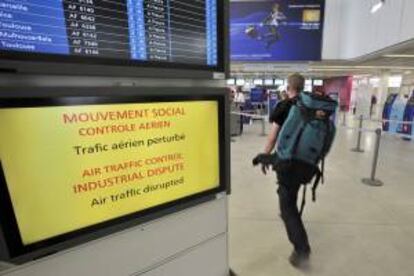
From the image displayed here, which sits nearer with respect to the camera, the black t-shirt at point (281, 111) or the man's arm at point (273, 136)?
the black t-shirt at point (281, 111)

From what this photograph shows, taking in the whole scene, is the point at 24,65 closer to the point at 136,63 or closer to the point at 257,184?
the point at 136,63

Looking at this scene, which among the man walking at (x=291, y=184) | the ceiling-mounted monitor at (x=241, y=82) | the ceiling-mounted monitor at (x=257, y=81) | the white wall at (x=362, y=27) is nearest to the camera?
the man walking at (x=291, y=184)

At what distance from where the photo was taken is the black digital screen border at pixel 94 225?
0.88m

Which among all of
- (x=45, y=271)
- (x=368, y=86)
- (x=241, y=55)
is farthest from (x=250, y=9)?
(x=368, y=86)

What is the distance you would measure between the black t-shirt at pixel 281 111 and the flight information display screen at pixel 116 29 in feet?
3.37

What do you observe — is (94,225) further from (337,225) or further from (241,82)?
(241,82)

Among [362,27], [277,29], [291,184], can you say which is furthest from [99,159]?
[362,27]

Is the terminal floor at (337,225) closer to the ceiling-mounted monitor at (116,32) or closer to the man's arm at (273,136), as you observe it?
the man's arm at (273,136)

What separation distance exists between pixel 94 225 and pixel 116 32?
0.73 m

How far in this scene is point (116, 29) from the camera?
41.2 inches

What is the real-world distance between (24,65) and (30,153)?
0.90 ft

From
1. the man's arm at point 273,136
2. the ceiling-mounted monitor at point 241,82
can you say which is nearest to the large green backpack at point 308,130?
the man's arm at point 273,136

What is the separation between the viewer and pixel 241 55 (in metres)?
7.03

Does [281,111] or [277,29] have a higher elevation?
[277,29]
